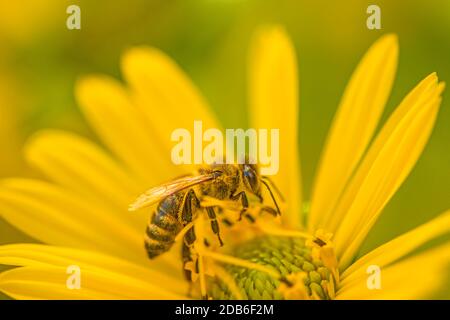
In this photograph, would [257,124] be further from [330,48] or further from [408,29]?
[408,29]

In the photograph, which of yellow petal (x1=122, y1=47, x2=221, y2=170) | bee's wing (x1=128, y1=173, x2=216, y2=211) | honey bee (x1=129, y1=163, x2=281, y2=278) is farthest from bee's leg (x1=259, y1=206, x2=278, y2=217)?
yellow petal (x1=122, y1=47, x2=221, y2=170)

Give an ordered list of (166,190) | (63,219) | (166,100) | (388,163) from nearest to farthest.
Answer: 1. (388,163)
2. (166,190)
3. (63,219)
4. (166,100)

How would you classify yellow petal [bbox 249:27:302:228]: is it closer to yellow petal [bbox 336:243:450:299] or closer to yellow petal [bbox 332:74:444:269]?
yellow petal [bbox 332:74:444:269]

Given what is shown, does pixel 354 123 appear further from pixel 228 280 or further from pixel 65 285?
pixel 65 285

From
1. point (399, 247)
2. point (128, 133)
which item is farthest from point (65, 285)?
point (399, 247)

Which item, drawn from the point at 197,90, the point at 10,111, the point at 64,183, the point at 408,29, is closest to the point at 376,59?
the point at 408,29

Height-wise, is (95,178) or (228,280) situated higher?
(95,178)
